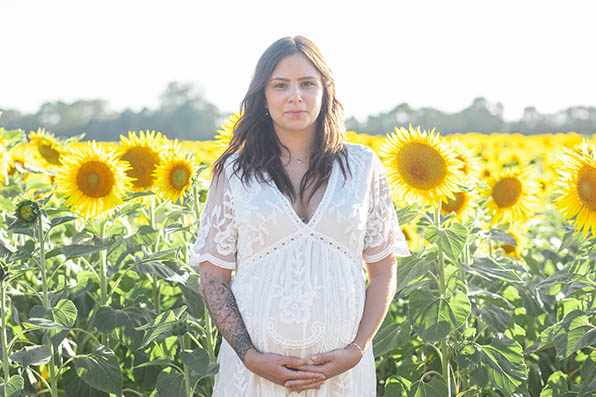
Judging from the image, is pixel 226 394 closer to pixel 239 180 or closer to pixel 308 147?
pixel 239 180

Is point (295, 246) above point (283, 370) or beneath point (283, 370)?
above

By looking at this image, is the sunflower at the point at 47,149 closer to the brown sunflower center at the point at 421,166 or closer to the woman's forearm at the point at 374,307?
the brown sunflower center at the point at 421,166

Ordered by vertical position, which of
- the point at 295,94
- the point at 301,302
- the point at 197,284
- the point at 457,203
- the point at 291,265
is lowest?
the point at 197,284

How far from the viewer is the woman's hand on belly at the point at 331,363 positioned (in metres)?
2.16

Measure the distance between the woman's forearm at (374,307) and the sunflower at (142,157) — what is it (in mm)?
1413

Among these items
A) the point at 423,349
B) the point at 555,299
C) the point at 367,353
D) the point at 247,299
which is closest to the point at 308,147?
the point at 247,299

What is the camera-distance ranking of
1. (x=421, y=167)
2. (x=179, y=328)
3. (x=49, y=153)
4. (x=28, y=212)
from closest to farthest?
(x=179, y=328)
(x=28, y=212)
(x=421, y=167)
(x=49, y=153)

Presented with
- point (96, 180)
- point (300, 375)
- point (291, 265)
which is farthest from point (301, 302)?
point (96, 180)

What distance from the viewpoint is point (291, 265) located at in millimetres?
2275

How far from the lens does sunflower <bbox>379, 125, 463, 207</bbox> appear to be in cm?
300

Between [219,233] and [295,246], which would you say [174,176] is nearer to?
[219,233]

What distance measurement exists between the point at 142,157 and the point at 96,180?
31cm

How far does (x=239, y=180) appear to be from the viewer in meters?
2.35

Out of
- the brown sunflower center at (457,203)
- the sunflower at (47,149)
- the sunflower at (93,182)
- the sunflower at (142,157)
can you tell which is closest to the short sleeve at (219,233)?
the sunflower at (93,182)
